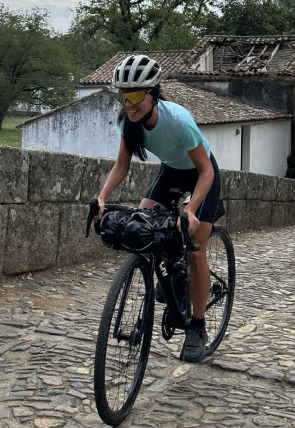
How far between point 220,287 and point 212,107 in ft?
77.5

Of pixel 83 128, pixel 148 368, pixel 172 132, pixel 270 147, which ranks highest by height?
pixel 83 128

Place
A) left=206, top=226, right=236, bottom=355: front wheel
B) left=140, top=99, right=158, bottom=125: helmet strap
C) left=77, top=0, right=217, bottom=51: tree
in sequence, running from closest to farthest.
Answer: left=140, top=99, right=158, bottom=125: helmet strap
left=206, top=226, right=236, bottom=355: front wheel
left=77, top=0, right=217, bottom=51: tree

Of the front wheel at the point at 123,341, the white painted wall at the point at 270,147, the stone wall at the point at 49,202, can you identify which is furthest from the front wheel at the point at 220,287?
the white painted wall at the point at 270,147

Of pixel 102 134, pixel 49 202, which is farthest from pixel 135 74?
pixel 102 134

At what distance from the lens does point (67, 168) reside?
266 inches

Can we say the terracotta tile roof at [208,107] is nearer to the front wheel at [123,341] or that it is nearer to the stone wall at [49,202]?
the stone wall at [49,202]

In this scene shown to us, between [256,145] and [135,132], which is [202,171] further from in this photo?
[256,145]

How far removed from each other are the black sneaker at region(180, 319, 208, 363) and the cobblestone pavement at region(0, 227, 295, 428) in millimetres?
→ 112

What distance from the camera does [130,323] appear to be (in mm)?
3404

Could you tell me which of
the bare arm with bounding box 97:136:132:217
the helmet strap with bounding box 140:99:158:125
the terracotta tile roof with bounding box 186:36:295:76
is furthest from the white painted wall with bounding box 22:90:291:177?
the helmet strap with bounding box 140:99:158:125

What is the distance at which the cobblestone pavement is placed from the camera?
3.38 metres

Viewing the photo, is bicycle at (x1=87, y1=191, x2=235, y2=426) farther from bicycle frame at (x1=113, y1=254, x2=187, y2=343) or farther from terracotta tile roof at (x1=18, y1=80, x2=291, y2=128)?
terracotta tile roof at (x1=18, y1=80, x2=291, y2=128)

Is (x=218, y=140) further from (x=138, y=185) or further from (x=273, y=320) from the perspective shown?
(x=273, y=320)

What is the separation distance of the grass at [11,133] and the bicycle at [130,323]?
123 feet
